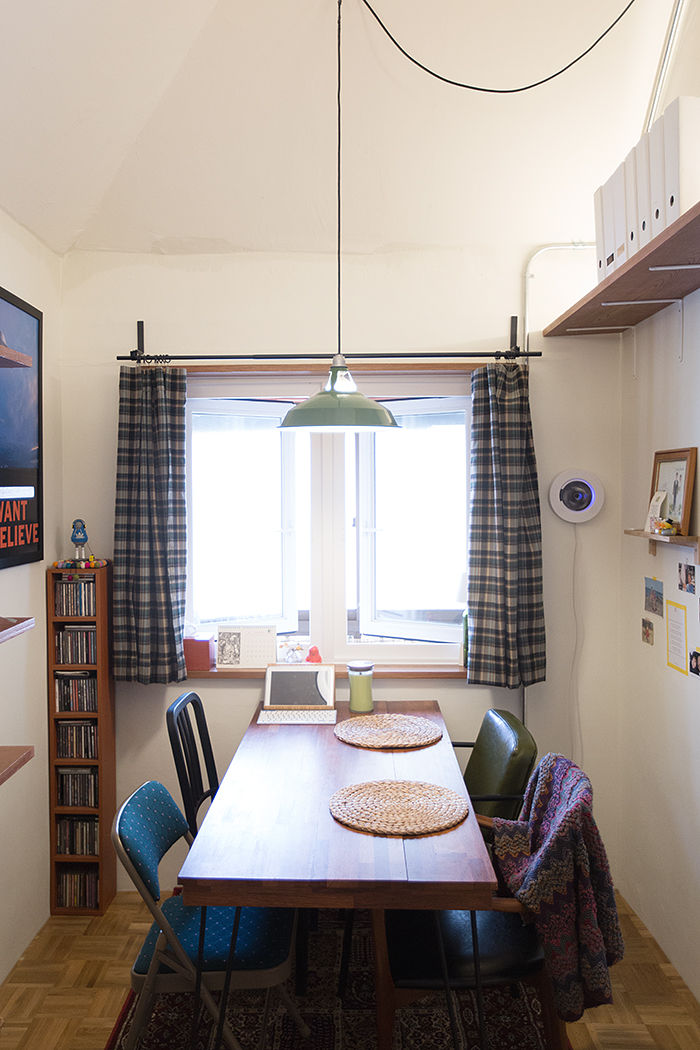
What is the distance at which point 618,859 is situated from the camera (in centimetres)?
332

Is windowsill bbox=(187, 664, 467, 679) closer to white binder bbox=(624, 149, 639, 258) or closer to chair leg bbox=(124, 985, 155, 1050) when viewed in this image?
chair leg bbox=(124, 985, 155, 1050)

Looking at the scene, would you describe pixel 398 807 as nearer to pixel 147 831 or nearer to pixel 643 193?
pixel 147 831

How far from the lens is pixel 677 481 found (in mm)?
2660

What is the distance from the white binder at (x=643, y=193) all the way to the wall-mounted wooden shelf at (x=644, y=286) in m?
0.08

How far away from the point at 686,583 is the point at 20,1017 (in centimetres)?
256

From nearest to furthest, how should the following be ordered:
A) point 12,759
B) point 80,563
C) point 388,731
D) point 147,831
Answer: point 12,759 < point 147,831 < point 388,731 < point 80,563

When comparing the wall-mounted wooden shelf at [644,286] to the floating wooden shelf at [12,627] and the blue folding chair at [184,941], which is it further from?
the blue folding chair at [184,941]

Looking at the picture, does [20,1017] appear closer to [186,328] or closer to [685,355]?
[186,328]

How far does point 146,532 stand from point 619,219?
2.04m

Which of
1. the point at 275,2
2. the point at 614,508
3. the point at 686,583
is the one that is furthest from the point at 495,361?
the point at 275,2

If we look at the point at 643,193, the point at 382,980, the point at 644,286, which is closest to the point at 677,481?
the point at 644,286

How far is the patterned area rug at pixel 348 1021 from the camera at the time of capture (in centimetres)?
241

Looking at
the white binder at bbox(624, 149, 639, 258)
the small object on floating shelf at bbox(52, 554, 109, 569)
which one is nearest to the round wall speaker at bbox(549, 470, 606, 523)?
the white binder at bbox(624, 149, 639, 258)

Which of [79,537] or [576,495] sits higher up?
[576,495]
